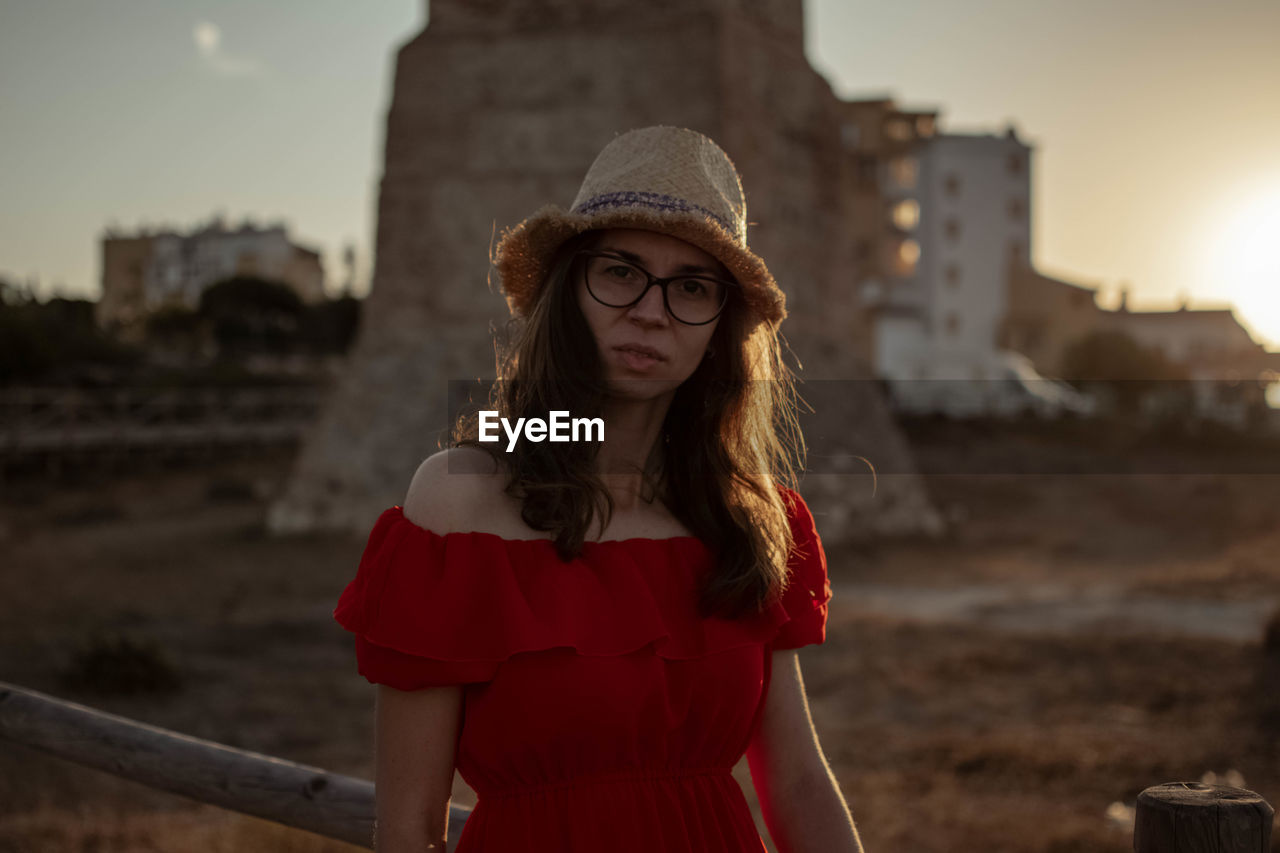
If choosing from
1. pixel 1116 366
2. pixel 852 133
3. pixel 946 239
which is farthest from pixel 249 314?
pixel 946 239

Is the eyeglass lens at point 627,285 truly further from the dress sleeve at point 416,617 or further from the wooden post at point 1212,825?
the wooden post at point 1212,825

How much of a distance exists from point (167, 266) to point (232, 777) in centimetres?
2958

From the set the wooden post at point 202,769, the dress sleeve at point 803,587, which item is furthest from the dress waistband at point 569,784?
the wooden post at point 202,769

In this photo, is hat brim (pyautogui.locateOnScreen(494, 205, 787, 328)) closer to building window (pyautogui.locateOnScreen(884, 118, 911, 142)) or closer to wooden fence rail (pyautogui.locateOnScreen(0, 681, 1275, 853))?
wooden fence rail (pyautogui.locateOnScreen(0, 681, 1275, 853))

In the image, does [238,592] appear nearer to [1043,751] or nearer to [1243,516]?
[1043,751]

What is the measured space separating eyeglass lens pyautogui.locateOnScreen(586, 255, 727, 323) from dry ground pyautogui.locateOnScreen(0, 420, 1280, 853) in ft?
12.9

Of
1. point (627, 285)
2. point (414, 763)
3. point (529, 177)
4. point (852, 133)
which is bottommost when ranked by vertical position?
point (414, 763)

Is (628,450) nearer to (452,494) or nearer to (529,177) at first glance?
(452,494)

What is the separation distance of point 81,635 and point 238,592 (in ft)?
7.24

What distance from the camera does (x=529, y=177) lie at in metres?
14.0

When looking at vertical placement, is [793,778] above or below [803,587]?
below

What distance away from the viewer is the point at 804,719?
192 cm

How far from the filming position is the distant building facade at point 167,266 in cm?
2622

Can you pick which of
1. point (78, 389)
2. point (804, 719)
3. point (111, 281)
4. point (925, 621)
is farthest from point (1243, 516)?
point (111, 281)
